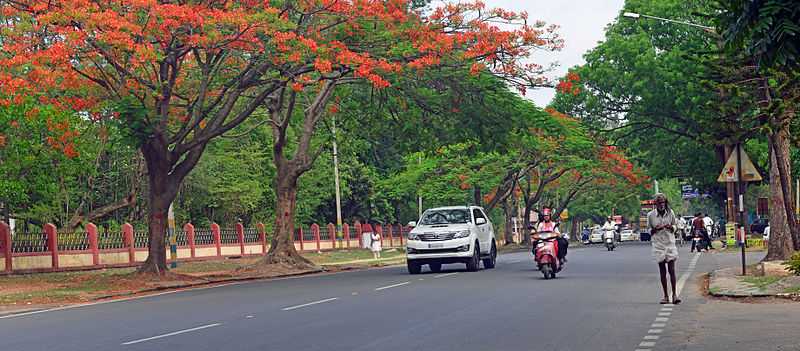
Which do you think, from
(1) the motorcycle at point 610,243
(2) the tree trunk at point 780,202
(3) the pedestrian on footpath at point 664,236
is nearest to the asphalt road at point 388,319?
(3) the pedestrian on footpath at point 664,236

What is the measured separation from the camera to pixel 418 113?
35281 millimetres

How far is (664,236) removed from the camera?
18359 mm

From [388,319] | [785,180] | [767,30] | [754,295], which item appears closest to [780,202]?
[785,180]

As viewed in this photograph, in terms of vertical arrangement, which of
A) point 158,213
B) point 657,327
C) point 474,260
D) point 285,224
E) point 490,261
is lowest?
point 657,327

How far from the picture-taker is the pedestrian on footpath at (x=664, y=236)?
59.8 feet

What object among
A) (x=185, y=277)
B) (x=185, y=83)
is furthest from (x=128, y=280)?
(x=185, y=83)

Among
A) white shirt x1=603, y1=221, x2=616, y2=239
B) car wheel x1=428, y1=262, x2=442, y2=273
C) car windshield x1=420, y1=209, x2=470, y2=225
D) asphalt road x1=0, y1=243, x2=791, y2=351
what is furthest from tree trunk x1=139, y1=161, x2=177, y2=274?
white shirt x1=603, y1=221, x2=616, y2=239

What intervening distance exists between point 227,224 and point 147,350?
4957 centimetres

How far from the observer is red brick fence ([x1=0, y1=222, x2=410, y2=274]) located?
34438 millimetres

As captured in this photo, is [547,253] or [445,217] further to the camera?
[445,217]

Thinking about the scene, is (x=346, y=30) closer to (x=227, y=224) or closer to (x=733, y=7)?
(x=733, y=7)

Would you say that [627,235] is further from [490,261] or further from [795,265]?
[795,265]

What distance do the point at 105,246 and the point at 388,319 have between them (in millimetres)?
26140

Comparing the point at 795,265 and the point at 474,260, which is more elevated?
the point at 474,260
